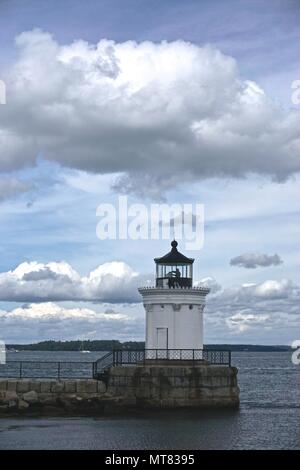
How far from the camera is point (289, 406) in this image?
49750 millimetres

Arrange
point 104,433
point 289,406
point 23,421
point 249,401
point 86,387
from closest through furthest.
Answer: point 104,433 < point 23,421 < point 86,387 < point 289,406 < point 249,401

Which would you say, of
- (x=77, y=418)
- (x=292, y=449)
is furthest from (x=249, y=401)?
(x=292, y=449)

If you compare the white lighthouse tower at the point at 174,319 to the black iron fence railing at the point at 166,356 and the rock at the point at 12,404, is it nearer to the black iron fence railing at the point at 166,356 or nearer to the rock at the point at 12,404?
the black iron fence railing at the point at 166,356

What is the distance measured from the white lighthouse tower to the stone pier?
1.30 m

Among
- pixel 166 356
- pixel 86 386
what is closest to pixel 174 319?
pixel 166 356

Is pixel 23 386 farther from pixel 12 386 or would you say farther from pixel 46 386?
pixel 46 386

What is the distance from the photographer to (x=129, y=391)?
125ft

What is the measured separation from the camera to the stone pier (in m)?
37.8

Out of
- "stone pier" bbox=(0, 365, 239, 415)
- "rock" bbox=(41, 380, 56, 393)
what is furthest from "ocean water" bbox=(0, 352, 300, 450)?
"rock" bbox=(41, 380, 56, 393)

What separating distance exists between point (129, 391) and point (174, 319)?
4.07m

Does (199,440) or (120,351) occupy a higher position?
(120,351)

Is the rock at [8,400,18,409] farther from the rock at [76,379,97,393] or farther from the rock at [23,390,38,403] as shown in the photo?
the rock at [76,379,97,393]
